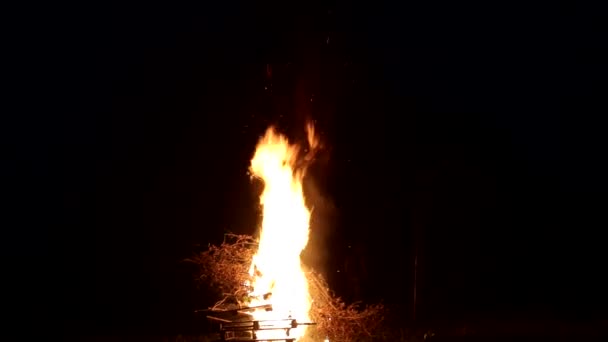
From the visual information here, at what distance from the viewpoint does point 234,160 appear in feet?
36.1

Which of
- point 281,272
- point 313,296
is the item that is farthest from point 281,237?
point 313,296

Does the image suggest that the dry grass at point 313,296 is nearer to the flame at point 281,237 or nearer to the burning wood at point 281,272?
the burning wood at point 281,272

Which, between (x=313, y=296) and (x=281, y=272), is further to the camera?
(x=313, y=296)

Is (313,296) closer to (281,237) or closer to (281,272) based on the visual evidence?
(281,272)

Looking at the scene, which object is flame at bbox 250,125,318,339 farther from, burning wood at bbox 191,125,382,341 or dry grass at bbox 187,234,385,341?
dry grass at bbox 187,234,385,341

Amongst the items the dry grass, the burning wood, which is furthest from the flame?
the dry grass

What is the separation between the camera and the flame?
299 inches

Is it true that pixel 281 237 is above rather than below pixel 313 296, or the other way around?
above

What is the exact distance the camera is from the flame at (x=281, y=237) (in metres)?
7.59

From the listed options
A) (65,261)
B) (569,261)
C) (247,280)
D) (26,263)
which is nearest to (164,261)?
(65,261)

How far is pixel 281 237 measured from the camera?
311 inches

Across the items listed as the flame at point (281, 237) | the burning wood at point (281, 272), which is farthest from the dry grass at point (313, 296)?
the flame at point (281, 237)

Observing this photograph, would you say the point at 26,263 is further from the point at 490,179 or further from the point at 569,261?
the point at 569,261

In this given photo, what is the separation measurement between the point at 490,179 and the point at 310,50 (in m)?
4.38
